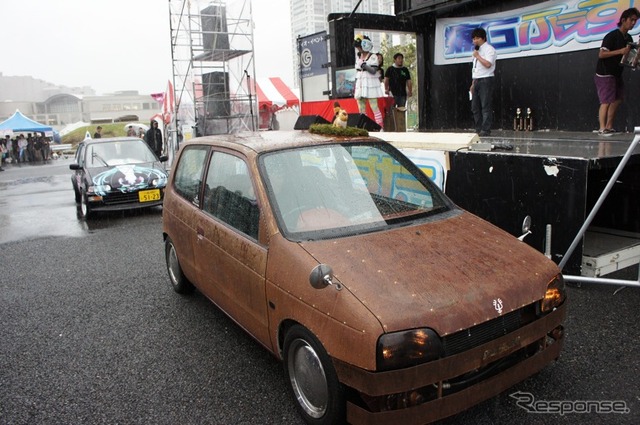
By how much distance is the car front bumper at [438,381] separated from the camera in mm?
2422

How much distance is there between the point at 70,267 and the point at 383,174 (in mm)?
4664

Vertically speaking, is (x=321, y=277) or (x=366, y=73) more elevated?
(x=366, y=73)

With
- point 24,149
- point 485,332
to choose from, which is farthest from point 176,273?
point 24,149

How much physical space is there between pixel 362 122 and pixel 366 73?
1.49 metres

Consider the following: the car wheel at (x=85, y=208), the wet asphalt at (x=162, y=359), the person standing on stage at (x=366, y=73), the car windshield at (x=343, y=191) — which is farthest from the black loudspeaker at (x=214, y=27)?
the car windshield at (x=343, y=191)

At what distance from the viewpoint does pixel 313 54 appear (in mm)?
14562

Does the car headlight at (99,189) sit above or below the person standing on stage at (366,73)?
below

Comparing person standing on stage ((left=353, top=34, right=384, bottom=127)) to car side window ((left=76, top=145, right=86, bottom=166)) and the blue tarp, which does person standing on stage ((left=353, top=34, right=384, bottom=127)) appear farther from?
the blue tarp

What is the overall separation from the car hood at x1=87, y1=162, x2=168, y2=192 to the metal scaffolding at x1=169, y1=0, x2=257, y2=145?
6287mm

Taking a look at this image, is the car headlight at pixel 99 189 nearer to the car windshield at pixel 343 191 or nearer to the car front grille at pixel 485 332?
the car windshield at pixel 343 191

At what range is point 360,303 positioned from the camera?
255cm

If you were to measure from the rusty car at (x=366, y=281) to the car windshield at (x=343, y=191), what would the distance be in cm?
1

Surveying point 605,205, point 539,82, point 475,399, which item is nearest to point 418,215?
point 475,399

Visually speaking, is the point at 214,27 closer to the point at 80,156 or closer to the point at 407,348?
the point at 80,156
